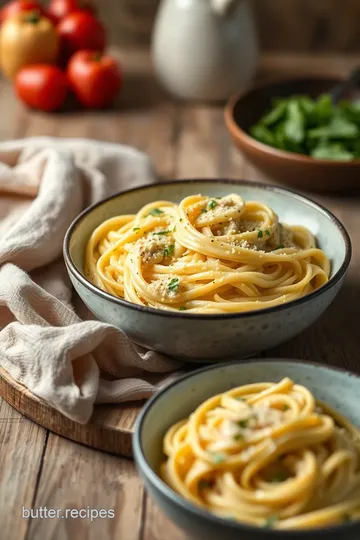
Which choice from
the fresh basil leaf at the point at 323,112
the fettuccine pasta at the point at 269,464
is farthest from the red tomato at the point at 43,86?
the fettuccine pasta at the point at 269,464

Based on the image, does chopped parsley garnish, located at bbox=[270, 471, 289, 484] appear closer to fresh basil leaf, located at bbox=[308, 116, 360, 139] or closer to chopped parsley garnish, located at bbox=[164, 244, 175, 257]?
chopped parsley garnish, located at bbox=[164, 244, 175, 257]

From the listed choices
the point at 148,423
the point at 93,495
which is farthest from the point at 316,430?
the point at 93,495

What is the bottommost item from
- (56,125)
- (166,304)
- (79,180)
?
(56,125)

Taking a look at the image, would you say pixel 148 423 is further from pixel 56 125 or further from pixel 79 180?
pixel 56 125

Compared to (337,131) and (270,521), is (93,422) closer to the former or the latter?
(270,521)

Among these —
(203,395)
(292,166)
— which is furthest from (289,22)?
(203,395)
